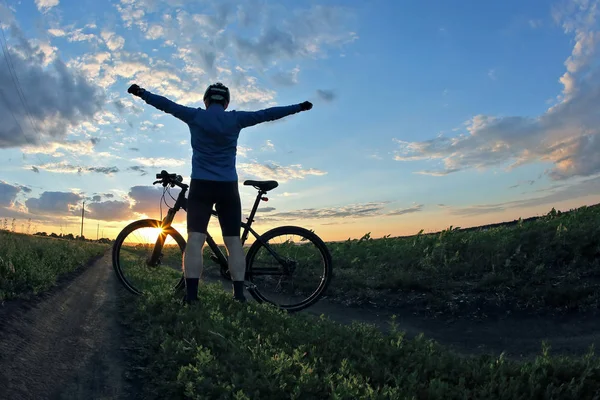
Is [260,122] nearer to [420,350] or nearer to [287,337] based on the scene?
[287,337]

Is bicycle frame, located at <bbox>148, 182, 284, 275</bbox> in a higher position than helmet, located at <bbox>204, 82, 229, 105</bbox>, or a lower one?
lower

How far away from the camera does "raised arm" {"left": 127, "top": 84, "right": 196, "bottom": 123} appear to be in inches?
237

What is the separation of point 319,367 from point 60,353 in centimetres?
277

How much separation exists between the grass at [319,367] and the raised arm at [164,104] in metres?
2.88

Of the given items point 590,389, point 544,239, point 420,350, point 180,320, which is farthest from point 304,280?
point 544,239

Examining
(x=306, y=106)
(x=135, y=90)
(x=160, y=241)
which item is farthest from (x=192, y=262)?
(x=306, y=106)

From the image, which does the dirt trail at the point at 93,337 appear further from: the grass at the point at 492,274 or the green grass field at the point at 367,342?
the grass at the point at 492,274

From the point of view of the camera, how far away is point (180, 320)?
16.8 ft

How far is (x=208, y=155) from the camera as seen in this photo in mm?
6012

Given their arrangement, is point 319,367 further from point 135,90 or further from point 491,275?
point 491,275

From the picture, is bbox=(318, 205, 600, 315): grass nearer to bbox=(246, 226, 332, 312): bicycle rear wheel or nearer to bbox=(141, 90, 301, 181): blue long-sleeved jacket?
bbox=(246, 226, 332, 312): bicycle rear wheel

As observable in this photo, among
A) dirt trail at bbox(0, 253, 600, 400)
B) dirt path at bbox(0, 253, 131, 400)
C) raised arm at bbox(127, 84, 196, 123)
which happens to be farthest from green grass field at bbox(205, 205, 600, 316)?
raised arm at bbox(127, 84, 196, 123)

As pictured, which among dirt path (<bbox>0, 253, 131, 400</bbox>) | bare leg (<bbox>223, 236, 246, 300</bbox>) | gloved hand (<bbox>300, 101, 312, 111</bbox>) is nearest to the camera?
dirt path (<bbox>0, 253, 131, 400</bbox>)

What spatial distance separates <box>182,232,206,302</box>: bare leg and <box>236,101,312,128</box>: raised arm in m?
1.81
